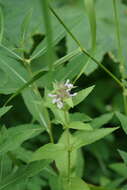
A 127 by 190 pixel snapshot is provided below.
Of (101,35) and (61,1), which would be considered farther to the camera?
(61,1)

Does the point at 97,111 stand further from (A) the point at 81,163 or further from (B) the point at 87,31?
(A) the point at 81,163

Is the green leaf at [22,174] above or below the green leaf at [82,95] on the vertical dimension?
below

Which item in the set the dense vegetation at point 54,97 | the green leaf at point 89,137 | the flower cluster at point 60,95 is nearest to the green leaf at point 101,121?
the dense vegetation at point 54,97

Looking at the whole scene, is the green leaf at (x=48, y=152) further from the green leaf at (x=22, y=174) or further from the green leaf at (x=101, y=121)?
the green leaf at (x=101, y=121)

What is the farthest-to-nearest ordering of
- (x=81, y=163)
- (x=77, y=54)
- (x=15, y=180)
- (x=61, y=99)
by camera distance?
(x=81, y=163)
(x=77, y=54)
(x=15, y=180)
(x=61, y=99)

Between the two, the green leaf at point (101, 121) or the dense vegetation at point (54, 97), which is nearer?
the dense vegetation at point (54, 97)

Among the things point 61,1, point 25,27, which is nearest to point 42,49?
point 25,27

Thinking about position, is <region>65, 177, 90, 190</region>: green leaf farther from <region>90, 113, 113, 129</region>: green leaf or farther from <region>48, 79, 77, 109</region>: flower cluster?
<region>90, 113, 113, 129</region>: green leaf
